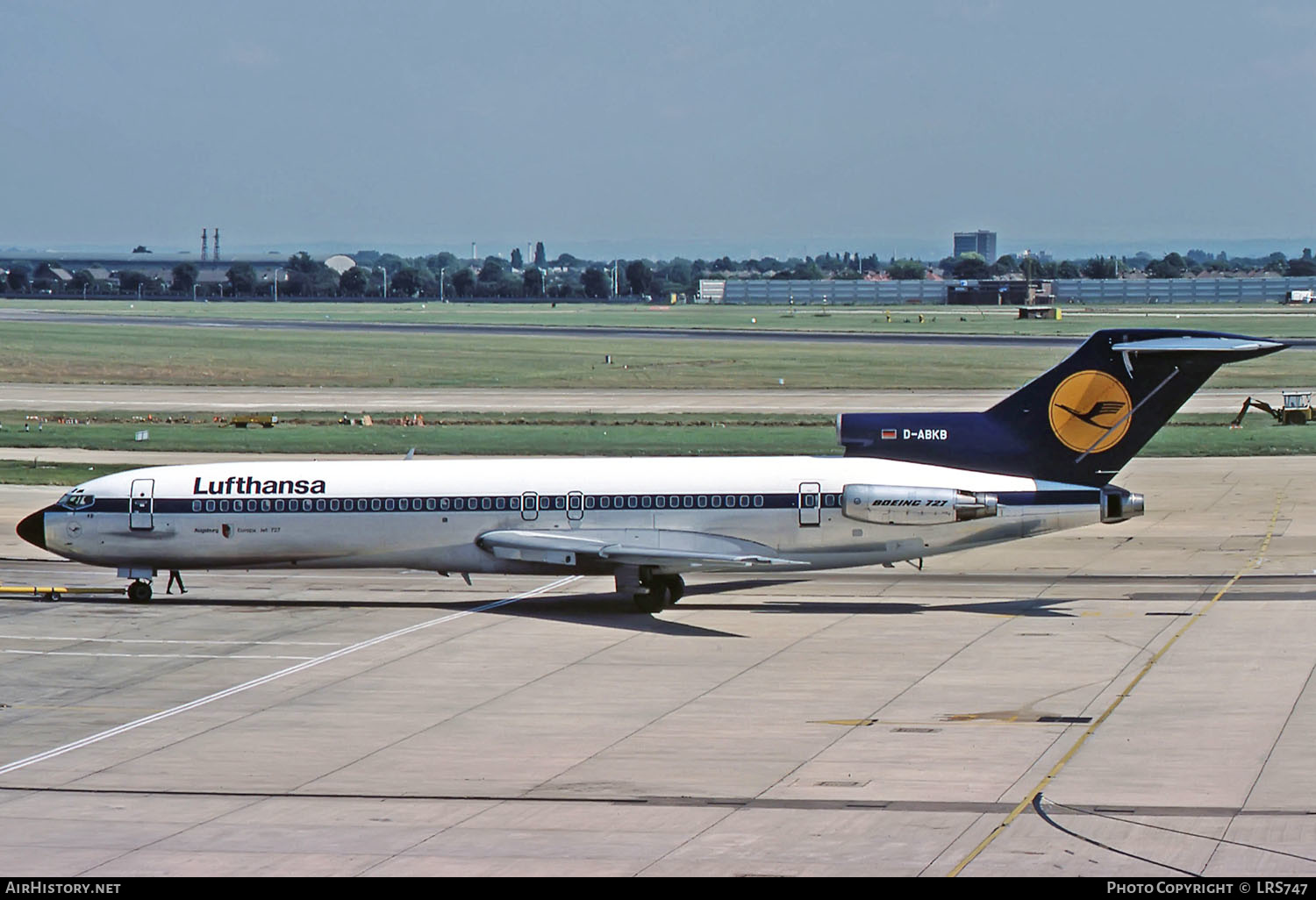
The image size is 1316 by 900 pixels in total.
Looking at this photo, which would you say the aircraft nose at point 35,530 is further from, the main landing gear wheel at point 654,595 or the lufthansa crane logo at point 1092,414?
the lufthansa crane logo at point 1092,414

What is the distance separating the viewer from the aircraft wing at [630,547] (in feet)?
128

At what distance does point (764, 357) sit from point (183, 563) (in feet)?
300

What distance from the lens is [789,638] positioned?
3622 centimetres

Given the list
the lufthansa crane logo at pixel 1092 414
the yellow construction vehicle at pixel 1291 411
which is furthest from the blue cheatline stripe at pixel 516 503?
the yellow construction vehicle at pixel 1291 411

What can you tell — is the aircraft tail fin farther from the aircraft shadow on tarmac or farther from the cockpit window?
the cockpit window

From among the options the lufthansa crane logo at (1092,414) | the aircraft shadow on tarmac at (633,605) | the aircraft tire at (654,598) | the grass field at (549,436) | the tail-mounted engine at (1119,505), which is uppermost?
the lufthansa crane logo at (1092,414)

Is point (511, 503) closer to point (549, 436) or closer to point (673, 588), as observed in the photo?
point (673, 588)

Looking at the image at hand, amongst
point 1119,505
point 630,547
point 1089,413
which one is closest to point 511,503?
point 630,547

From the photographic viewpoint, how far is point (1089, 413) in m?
39.2

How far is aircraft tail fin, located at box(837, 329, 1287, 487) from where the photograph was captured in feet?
128

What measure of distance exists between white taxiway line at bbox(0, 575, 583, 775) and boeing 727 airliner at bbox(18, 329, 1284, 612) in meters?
1.71

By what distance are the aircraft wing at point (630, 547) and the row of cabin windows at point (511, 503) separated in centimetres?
63

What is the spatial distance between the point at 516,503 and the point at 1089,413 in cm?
1353
